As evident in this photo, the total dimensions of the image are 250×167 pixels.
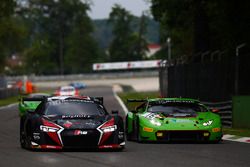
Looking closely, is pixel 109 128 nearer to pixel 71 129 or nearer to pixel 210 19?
pixel 71 129

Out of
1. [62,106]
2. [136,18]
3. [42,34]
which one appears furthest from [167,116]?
[136,18]

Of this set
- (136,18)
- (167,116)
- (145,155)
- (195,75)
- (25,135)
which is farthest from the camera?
(136,18)

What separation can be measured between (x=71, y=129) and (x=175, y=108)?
15.3 ft

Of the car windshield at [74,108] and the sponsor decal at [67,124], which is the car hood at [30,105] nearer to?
the car windshield at [74,108]

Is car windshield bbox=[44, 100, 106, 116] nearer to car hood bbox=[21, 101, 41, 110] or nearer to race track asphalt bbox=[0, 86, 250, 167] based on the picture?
race track asphalt bbox=[0, 86, 250, 167]

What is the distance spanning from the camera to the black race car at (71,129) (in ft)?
46.8

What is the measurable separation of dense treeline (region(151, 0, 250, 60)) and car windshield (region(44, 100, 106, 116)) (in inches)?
791

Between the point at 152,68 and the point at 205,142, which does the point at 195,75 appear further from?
the point at 152,68

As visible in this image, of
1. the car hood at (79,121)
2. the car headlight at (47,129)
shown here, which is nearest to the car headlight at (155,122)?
the car hood at (79,121)

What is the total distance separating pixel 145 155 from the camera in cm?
1396

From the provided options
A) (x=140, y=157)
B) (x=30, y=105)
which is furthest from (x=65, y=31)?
(x=140, y=157)

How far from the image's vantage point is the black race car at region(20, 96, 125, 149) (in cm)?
1426

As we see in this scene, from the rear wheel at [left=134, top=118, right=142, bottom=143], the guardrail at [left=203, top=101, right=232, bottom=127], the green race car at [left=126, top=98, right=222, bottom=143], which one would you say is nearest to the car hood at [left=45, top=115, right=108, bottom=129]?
the green race car at [left=126, top=98, right=222, bottom=143]

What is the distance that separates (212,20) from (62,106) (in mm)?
29450
